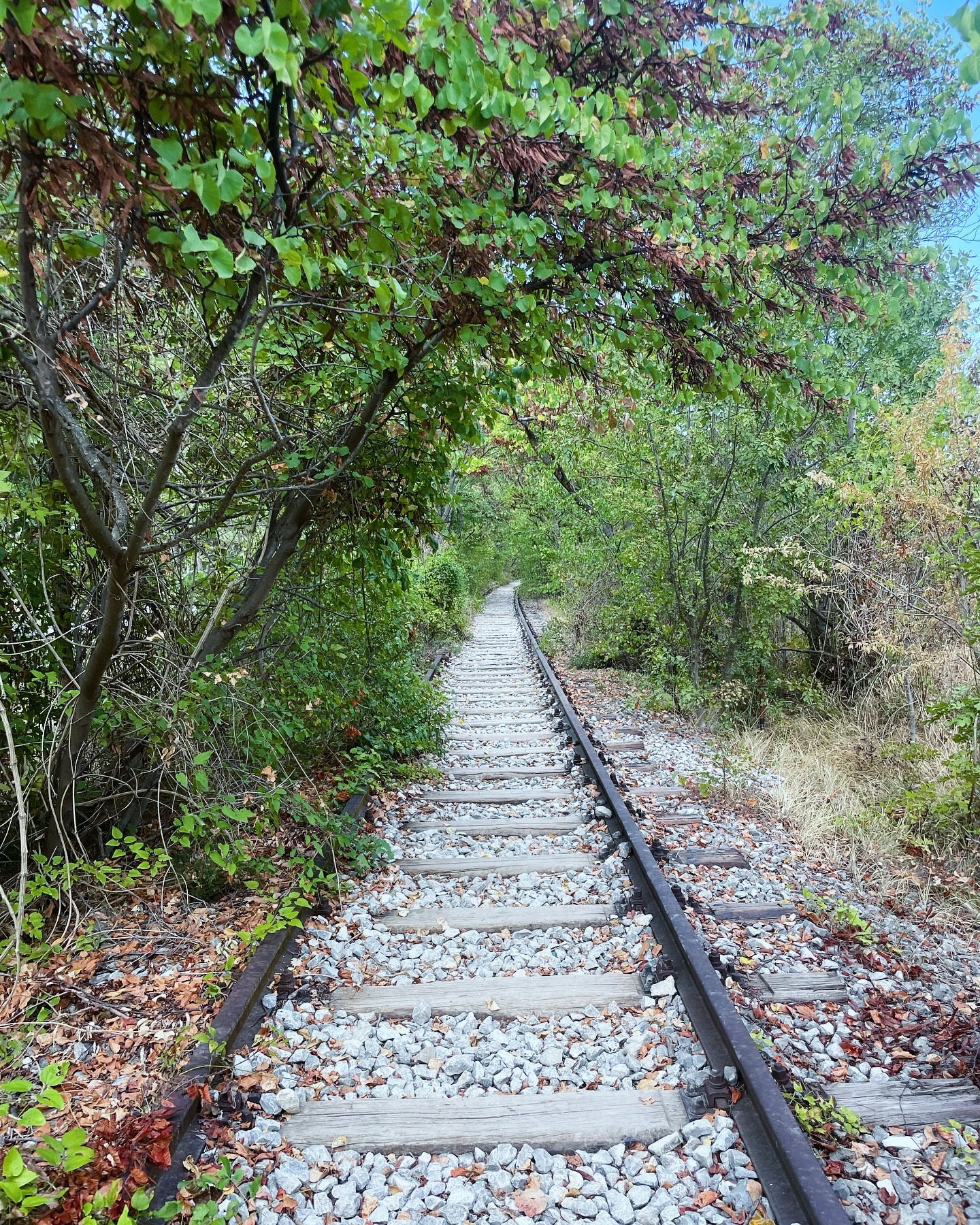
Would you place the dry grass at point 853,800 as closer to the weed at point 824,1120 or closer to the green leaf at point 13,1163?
the weed at point 824,1120

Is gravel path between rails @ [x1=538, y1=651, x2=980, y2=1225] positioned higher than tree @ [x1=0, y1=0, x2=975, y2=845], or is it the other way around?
tree @ [x1=0, y1=0, x2=975, y2=845]

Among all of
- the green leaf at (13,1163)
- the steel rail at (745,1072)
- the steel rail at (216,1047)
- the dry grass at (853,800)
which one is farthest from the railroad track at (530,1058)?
the dry grass at (853,800)

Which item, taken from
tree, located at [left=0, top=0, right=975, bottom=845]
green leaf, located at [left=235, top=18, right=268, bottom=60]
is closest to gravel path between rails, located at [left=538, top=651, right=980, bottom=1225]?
tree, located at [left=0, top=0, right=975, bottom=845]

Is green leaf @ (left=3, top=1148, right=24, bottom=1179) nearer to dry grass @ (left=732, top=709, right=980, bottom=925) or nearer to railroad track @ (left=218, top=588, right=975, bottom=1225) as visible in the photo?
railroad track @ (left=218, top=588, right=975, bottom=1225)

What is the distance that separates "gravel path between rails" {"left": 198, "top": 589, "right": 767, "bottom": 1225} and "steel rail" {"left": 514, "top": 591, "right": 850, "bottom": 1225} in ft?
0.20

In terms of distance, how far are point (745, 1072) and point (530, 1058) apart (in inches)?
31.4

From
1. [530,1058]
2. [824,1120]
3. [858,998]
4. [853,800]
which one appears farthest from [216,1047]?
[853,800]

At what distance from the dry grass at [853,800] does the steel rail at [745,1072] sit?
1485 mm

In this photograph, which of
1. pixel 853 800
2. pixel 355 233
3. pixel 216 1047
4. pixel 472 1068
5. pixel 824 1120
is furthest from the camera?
pixel 853 800

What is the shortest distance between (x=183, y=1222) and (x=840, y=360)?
814 centimetres

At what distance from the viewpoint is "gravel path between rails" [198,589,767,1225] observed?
2025 millimetres

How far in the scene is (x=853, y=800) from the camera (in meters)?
5.51

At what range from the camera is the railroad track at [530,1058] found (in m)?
2.05

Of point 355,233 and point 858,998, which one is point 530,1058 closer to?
point 858,998
